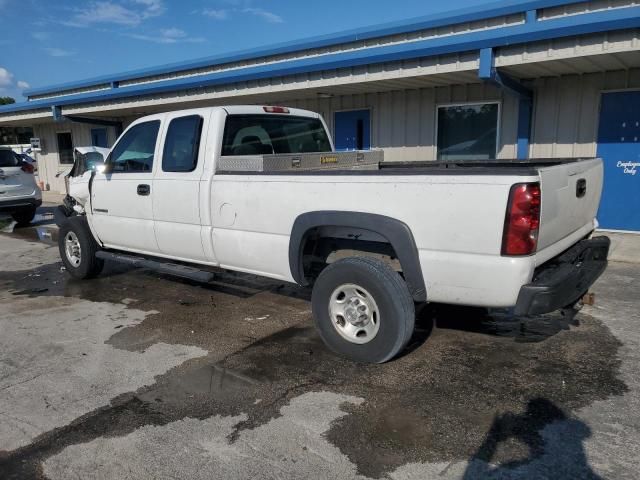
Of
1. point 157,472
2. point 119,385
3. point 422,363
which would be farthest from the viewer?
point 422,363

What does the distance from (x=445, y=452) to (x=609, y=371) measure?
1.80 meters

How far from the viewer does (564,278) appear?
3.54 metres

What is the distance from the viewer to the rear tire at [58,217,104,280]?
670 centimetres

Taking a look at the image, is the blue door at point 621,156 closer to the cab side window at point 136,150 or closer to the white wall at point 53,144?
the cab side window at point 136,150

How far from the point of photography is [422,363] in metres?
4.15

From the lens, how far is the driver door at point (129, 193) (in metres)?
5.69

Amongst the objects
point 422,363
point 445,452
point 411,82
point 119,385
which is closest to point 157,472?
point 119,385

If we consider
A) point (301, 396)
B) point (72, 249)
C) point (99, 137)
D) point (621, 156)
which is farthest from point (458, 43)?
point (99, 137)

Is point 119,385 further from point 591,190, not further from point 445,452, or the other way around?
point 591,190

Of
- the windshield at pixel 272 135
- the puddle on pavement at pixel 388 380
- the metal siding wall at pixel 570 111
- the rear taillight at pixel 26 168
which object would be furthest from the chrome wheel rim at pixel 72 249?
the metal siding wall at pixel 570 111

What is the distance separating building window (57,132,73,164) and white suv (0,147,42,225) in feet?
30.5

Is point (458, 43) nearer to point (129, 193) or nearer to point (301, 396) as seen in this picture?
point (129, 193)

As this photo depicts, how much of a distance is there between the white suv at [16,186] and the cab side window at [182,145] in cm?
806

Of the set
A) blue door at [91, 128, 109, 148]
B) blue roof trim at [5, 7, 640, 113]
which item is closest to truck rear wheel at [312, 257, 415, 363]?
blue roof trim at [5, 7, 640, 113]
